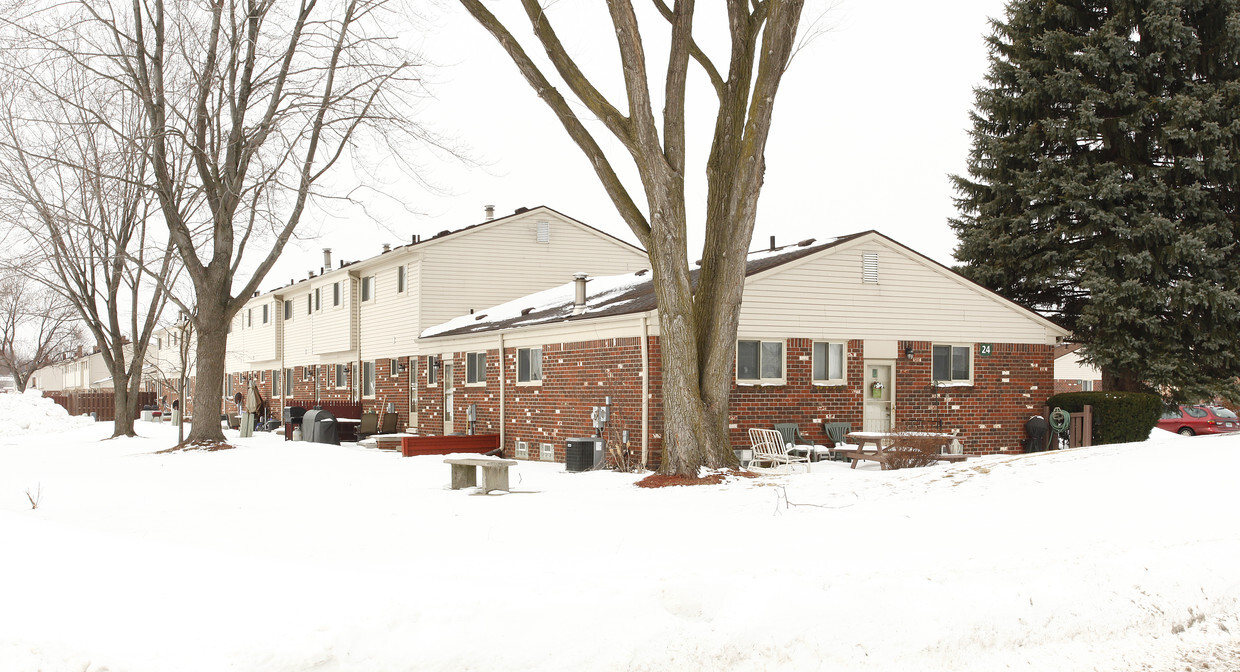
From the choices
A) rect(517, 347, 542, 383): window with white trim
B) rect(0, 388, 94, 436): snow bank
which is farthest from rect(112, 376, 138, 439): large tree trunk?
rect(517, 347, 542, 383): window with white trim

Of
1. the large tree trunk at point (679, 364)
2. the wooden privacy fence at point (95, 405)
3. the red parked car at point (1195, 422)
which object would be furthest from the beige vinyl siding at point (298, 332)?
the red parked car at point (1195, 422)

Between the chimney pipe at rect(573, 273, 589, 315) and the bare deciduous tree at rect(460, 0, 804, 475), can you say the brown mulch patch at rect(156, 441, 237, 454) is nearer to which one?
the chimney pipe at rect(573, 273, 589, 315)

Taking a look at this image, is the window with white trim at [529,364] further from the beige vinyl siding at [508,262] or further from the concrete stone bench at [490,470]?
the concrete stone bench at [490,470]

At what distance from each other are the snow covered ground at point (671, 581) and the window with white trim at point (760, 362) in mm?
6650

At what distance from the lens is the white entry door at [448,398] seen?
2586 centimetres

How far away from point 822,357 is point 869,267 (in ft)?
7.18

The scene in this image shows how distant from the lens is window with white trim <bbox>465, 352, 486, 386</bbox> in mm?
24391

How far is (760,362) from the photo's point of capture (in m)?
19.3

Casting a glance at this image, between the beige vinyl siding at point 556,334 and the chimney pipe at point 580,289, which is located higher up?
the chimney pipe at point 580,289

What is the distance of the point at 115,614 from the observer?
20.2 ft

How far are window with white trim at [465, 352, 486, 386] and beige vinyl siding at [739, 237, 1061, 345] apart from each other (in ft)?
25.9

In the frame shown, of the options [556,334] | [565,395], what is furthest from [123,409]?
[565,395]

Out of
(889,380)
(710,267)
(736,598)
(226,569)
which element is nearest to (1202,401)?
(889,380)

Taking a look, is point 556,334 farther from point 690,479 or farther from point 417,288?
point 417,288
